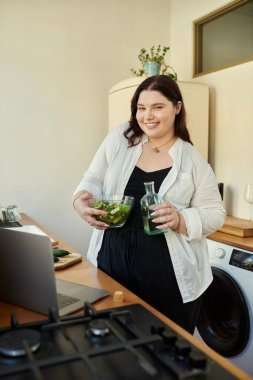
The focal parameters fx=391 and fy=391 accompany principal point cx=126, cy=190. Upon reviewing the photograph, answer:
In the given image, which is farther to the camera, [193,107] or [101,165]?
[193,107]

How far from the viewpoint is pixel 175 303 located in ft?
4.43

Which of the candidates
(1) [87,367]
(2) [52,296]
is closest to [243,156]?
(2) [52,296]

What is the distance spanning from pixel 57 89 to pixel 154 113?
1895mm

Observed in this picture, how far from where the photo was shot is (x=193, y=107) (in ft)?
9.36

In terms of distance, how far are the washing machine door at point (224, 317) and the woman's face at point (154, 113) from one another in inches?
37.7

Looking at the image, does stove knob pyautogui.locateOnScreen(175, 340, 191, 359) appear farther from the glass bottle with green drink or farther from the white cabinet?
the white cabinet

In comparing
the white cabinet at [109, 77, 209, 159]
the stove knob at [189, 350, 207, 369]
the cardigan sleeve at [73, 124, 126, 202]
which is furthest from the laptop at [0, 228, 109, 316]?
the white cabinet at [109, 77, 209, 159]

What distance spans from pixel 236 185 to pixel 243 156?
0.68 ft

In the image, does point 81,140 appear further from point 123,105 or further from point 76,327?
point 76,327

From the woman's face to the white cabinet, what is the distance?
4.64 ft

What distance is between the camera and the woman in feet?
4.39

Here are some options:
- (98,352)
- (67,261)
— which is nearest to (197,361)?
(98,352)

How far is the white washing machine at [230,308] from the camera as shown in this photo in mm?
1870

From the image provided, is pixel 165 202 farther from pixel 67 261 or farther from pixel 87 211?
pixel 67 261
